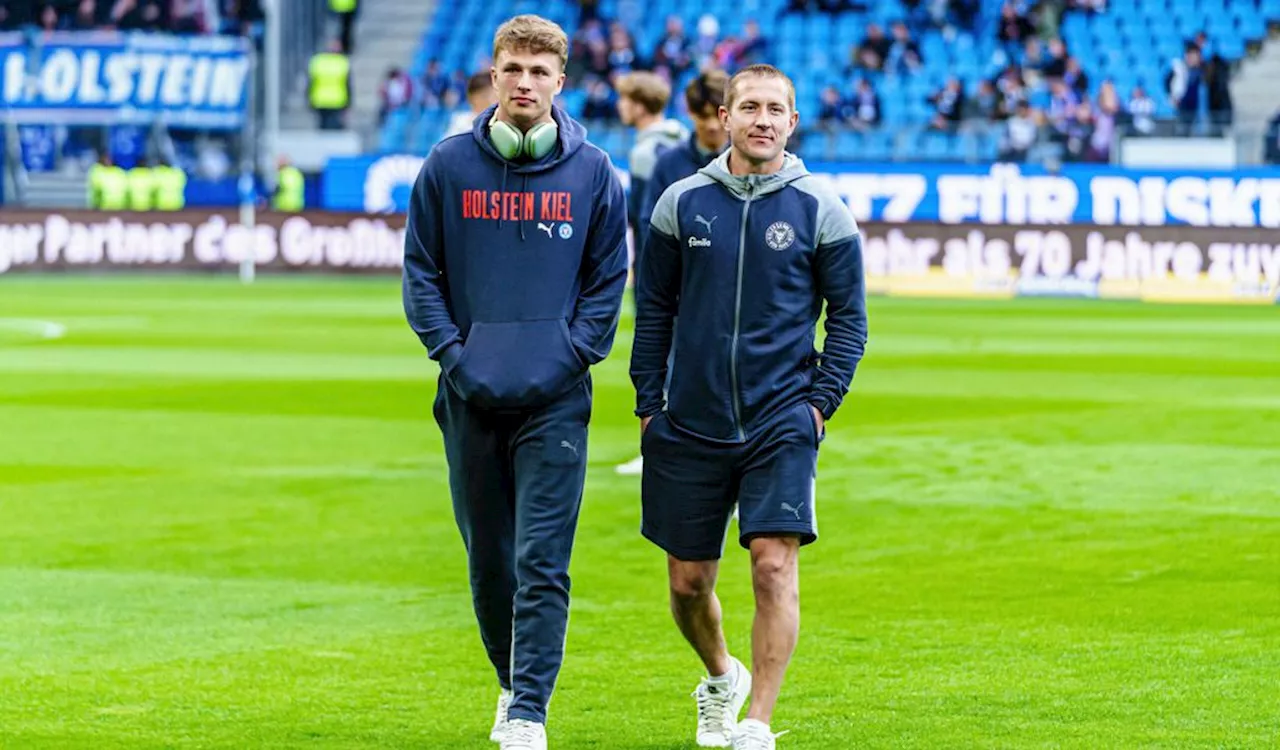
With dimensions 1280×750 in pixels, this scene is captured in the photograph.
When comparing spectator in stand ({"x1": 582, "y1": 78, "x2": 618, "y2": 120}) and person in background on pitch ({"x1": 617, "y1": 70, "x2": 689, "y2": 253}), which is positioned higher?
spectator in stand ({"x1": 582, "y1": 78, "x2": 618, "y2": 120})

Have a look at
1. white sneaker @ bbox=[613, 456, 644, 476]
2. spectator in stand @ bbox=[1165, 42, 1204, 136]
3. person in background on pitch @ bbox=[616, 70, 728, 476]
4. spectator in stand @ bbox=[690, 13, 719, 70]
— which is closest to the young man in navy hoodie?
person in background on pitch @ bbox=[616, 70, 728, 476]

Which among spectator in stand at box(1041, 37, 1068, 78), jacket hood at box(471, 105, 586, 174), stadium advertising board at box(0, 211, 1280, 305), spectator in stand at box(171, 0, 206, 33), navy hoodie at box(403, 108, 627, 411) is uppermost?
spectator in stand at box(171, 0, 206, 33)

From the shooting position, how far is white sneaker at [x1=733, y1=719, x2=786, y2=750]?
6305mm

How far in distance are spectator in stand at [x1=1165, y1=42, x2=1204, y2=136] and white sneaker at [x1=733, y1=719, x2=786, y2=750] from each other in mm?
31938

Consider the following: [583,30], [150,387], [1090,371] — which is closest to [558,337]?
[150,387]

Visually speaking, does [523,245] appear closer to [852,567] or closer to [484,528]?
[484,528]

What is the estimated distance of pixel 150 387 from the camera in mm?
19156

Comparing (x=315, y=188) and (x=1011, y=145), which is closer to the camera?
(x=1011, y=145)

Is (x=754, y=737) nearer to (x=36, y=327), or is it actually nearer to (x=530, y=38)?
(x=530, y=38)

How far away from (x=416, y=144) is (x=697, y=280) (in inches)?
1438

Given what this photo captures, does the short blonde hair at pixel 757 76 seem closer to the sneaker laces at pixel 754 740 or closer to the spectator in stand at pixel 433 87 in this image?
the sneaker laces at pixel 754 740

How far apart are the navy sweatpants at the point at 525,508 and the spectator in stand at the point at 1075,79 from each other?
34.5 meters

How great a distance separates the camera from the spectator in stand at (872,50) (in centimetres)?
4222

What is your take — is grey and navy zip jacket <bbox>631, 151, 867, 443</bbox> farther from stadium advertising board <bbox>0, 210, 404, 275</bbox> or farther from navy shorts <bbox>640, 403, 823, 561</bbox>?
stadium advertising board <bbox>0, 210, 404, 275</bbox>
